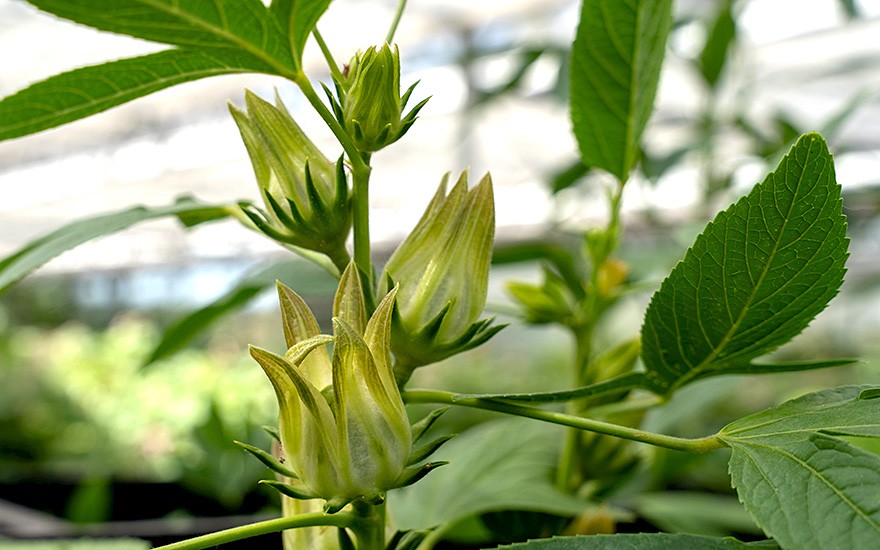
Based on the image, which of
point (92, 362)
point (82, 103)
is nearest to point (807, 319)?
point (82, 103)

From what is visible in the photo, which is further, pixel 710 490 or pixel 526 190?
pixel 526 190

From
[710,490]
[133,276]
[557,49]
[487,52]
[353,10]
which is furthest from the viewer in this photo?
[133,276]

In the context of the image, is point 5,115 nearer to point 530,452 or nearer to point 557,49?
point 530,452

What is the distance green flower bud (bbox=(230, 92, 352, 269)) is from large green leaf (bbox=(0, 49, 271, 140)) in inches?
0.8

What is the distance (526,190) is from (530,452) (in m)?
5.14

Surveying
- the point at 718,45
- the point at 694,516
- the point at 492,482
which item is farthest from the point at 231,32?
the point at 718,45

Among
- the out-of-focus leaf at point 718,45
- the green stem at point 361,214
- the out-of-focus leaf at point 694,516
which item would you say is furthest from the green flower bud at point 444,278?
the out-of-focus leaf at point 718,45

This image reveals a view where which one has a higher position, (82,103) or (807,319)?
(82,103)

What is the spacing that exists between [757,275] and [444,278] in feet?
0.32

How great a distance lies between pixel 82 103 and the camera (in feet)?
0.90

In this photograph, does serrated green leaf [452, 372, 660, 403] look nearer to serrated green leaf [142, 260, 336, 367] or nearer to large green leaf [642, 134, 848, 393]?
large green leaf [642, 134, 848, 393]

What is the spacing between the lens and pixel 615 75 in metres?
0.35

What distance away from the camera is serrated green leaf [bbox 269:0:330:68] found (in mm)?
249

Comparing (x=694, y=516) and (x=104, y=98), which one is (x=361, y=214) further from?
(x=694, y=516)
